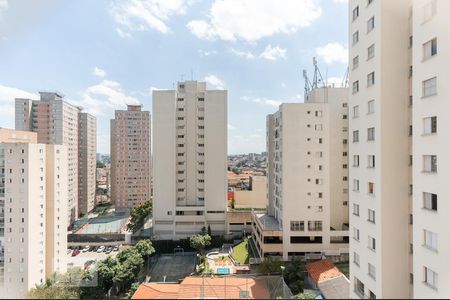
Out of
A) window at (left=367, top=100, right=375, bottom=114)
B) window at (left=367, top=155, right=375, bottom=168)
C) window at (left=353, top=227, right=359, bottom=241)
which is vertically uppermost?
window at (left=367, top=100, right=375, bottom=114)

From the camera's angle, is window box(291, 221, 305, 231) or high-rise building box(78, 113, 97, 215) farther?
high-rise building box(78, 113, 97, 215)

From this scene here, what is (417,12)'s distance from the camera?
19.8 ft

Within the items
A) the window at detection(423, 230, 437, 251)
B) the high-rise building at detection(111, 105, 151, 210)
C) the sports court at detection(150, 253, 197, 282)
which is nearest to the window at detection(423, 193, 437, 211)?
the window at detection(423, 230, 437, 251)

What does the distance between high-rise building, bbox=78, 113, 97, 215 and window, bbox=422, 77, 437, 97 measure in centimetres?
3844

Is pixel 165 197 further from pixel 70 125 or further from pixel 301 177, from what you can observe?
pixel 70 125

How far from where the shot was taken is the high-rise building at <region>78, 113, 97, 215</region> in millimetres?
35781

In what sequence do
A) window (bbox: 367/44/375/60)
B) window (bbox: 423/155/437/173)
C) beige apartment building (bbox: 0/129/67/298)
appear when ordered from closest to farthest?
window (bbox: 423/155/437/173), window (bbox: 367/44/375/60), beige apartment building (bbox: 0/129/67/298)

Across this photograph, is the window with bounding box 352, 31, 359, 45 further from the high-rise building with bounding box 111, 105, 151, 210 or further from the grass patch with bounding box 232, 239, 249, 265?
the high-rise building with bounding box 111, 105, 151, 210

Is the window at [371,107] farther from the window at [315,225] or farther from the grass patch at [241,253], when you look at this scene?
the grass patch at [241,253]

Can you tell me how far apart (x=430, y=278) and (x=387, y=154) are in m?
2.79

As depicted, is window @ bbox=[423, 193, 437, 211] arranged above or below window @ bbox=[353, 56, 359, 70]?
below

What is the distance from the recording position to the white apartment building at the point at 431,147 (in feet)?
17.2

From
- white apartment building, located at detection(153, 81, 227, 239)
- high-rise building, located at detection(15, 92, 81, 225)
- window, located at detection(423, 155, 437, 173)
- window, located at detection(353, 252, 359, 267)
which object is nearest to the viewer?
window, located at detection(423, 155, 437, 173)

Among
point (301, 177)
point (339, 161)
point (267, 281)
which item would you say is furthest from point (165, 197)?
point (267, 281)
